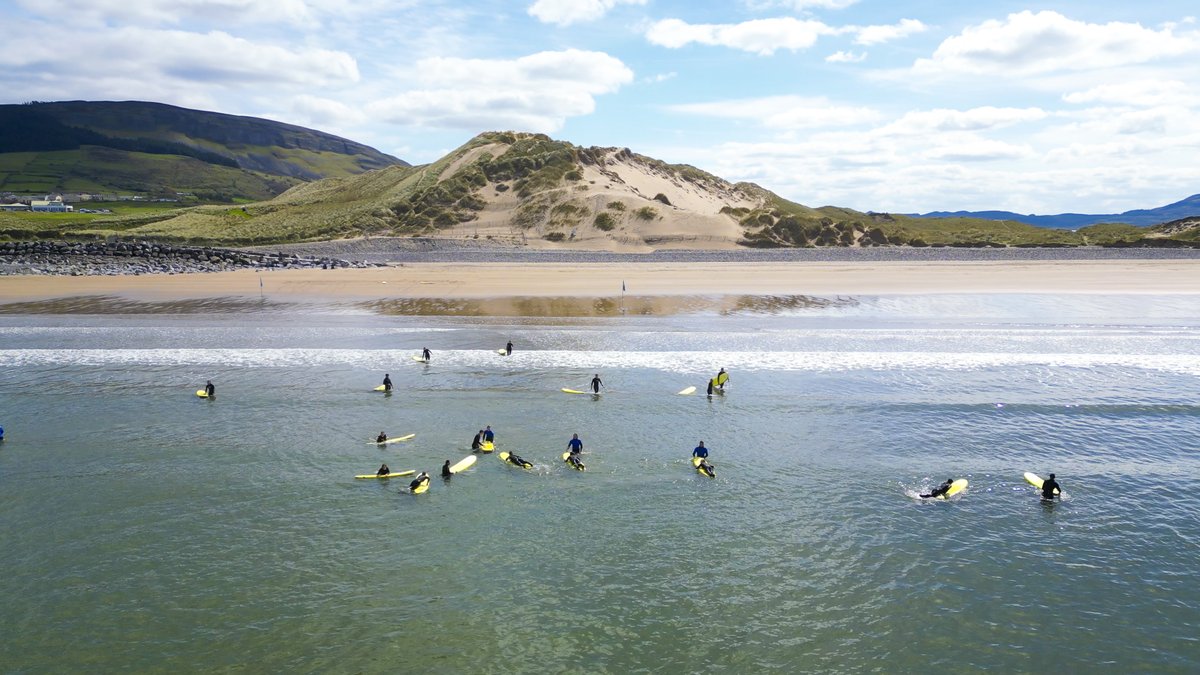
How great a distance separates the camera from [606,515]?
1727 centimetres

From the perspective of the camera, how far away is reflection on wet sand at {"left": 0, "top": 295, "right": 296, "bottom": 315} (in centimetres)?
4597

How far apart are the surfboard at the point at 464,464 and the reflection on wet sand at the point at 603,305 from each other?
24740 millimetres

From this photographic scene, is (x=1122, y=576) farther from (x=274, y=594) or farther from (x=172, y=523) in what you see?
(x=172, y=523)

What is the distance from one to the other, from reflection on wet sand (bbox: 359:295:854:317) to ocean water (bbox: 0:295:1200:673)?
1176 cm

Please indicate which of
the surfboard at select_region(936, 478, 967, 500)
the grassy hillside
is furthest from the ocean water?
the grassy hillside

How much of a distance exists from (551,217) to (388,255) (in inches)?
953

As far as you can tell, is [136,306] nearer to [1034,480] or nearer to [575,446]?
[575,446]

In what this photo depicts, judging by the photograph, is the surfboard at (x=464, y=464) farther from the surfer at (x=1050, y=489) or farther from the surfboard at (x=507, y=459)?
the surfer at (x=1050, y=489)

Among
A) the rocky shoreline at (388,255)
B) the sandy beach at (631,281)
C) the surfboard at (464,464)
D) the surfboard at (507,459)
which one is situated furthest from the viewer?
the rocky shoreline at (388,255)

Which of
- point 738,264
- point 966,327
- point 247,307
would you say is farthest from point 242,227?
point 966,327

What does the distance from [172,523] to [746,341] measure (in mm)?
26574

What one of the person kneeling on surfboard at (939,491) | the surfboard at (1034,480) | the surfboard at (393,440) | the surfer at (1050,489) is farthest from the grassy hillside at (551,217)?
the surfer at (1050,489)

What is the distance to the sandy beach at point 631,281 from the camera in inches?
2116

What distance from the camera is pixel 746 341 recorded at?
3641 centimetres
